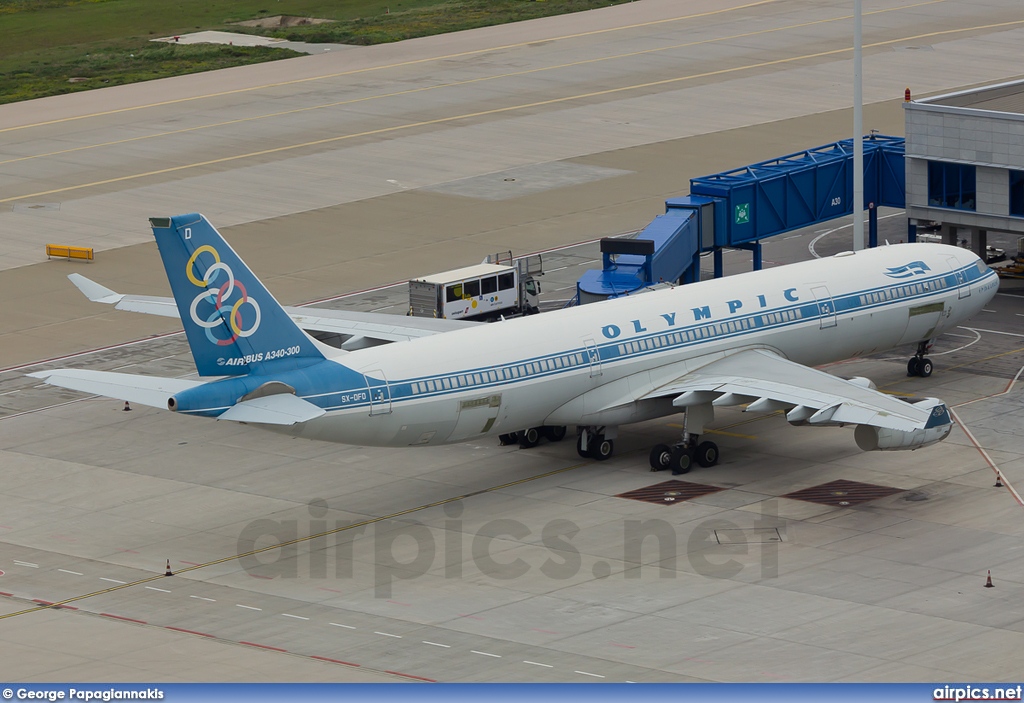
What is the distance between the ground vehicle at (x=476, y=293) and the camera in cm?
6956

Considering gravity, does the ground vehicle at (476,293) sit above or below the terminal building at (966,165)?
below

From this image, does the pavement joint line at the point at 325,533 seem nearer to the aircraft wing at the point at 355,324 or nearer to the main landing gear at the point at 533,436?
the main landing gear at the point at 533,436

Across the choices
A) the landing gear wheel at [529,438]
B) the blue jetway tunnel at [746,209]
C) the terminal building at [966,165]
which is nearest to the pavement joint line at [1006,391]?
the terminal building at [966,165]

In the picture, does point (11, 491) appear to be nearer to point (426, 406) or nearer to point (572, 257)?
point (426, 406)

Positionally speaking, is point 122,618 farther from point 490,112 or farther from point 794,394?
point 490,112

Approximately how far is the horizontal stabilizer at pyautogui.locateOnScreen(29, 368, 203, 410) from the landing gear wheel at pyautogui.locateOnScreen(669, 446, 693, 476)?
15347mm

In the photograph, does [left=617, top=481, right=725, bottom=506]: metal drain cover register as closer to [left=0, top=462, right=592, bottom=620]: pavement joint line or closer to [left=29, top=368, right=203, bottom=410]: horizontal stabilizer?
[left=0, top=462, right=592, bottom=620]: pavement joint line

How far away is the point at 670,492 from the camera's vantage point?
53.8 metres

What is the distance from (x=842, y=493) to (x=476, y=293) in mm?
22023

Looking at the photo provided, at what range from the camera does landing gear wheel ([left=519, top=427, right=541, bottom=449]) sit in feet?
192

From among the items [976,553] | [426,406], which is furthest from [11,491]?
[976,553]

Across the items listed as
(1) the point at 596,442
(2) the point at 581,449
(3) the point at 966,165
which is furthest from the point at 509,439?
(3) the point at 966,165

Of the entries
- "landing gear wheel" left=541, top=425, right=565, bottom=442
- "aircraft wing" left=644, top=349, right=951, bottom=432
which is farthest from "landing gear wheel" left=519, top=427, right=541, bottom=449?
"aircraft wing" left=644, top=349, right=951, bottom=432

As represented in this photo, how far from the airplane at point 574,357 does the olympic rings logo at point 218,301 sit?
4 centimetres
